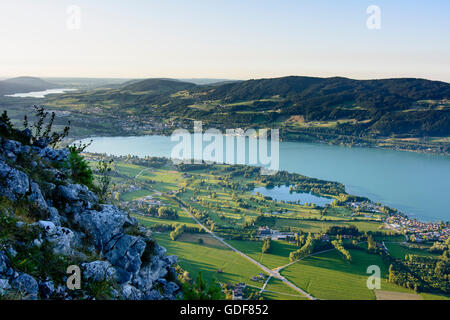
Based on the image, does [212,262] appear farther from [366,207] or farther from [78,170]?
[366,207]

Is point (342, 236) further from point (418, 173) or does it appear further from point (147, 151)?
point (147, 151)

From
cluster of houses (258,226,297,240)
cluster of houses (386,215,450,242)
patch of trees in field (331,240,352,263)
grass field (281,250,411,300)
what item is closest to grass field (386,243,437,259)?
grass field (281,250,411,300)

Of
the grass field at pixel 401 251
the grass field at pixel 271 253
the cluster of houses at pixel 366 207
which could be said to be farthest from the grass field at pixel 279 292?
the cluster of houses at pixel 366 207

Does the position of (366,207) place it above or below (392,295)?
above

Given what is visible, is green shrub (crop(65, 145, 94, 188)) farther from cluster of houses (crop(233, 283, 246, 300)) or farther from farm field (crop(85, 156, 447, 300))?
farm field (crop(85, 156, 447, 300))

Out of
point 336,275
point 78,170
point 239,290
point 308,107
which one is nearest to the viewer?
point 78,170

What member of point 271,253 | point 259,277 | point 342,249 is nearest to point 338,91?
point 342,249

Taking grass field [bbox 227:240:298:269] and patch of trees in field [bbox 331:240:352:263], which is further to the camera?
patch of trees in field [bbox 331:240:352:263]

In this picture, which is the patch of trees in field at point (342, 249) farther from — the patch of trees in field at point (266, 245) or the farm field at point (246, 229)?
the patch of trees in field at point (266, 245)
